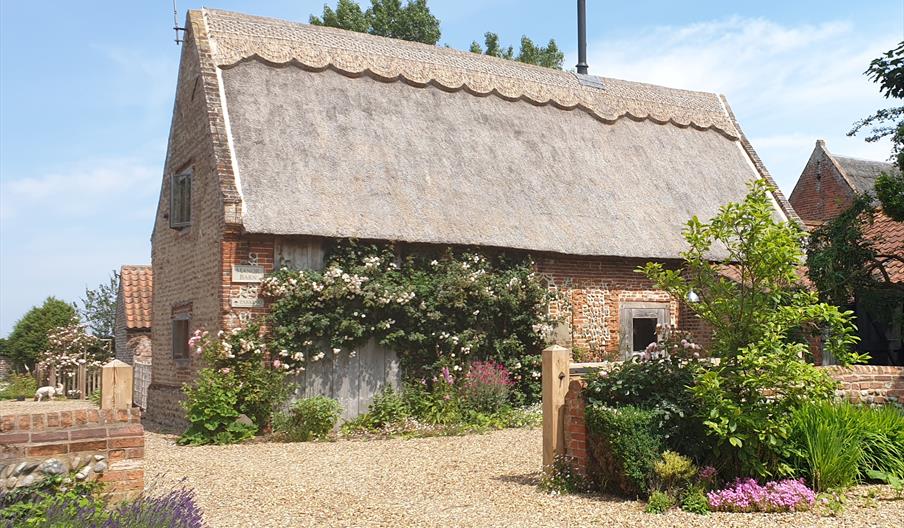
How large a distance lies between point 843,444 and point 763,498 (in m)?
1.16

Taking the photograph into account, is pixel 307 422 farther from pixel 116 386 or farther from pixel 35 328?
pixel 35 328

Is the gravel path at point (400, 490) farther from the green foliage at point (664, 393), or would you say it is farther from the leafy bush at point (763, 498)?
the green foliage at point (664, 393)

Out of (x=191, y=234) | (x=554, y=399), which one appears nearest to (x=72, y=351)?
(x=191, y=234)

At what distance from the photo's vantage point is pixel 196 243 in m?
14.7

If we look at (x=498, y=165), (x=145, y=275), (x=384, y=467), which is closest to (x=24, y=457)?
(x=384, y=467)

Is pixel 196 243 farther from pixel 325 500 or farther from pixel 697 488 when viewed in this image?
pixel 697 488

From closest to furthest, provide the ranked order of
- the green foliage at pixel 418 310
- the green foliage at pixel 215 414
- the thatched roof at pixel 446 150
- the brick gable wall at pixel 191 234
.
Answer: the green foliage at pixel 215 414, the green foliage at pixel 418 310, the brick gable wall at pixel 191 234, the thatched roof at pixel 446 150

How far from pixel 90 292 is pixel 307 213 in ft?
59.8

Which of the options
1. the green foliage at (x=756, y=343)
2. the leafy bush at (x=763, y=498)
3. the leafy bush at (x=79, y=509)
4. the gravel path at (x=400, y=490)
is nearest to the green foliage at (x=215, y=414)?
the gravel path at (x=400, y=490)

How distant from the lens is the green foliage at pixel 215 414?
40.3 ft

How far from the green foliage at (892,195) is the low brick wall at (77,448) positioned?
1096 centimetres

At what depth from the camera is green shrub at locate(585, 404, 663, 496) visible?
7.41 m

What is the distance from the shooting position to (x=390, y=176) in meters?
14.9

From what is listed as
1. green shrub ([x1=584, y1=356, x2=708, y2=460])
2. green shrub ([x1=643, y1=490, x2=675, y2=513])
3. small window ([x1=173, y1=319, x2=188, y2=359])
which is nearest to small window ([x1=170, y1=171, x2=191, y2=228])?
small window ([x1=173, y1=319, x2=188, y2=359])
